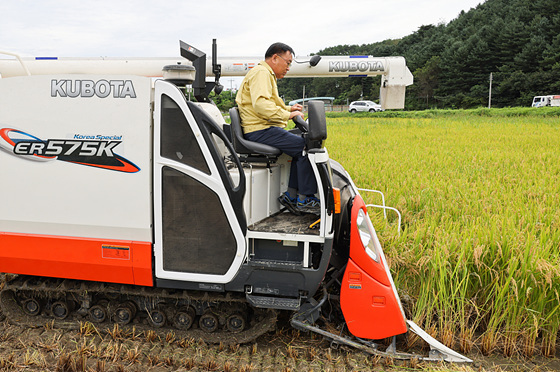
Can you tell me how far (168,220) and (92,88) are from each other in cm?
126

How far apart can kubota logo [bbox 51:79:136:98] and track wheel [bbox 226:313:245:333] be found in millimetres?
2095

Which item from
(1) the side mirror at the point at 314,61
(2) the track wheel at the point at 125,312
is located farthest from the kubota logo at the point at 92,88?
(1) the side mirror at the point at 314,61

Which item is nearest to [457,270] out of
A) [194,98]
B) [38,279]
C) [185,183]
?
[185,183]

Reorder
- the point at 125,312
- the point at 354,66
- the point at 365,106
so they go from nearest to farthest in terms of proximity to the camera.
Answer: the point at 125,312 → the point at 354,66 → the point at 365,106

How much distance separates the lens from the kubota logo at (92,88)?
11.9 ft

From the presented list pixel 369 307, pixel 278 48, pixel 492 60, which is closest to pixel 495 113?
pixel 278 48

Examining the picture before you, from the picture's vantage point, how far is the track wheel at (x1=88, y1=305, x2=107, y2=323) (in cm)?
410

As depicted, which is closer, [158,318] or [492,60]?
[158,318]

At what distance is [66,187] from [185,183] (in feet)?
3.42

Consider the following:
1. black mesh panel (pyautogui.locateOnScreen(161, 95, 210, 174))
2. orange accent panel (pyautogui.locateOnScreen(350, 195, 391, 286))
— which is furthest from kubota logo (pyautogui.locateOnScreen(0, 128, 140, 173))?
orange accent panel (pyautogui.locateOnScreen(350, 195, 391, 286))

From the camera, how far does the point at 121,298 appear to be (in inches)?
163

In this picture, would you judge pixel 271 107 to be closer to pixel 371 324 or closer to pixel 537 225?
pixel 371 324

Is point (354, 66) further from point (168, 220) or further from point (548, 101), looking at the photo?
point (548, 101)

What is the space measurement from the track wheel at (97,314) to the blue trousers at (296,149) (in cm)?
214
